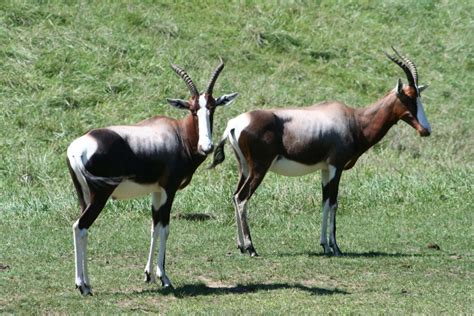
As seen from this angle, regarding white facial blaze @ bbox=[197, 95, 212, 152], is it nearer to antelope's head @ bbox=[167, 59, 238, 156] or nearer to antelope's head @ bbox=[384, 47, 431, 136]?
antelope's head @ bbox=[167, 59, 238, 156]

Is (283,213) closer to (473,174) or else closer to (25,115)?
(473,174)

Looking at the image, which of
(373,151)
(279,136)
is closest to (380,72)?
(373,151)

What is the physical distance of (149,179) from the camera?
34.7 feet

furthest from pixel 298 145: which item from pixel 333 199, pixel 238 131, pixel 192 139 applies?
pixel 192 139

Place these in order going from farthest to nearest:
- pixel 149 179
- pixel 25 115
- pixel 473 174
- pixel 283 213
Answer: pixel 25 115 < pixel 473 174 < pixel 283 213 < pixel 149 179

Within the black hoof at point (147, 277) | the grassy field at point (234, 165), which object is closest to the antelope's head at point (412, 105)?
the grassy field at point (234, 165)

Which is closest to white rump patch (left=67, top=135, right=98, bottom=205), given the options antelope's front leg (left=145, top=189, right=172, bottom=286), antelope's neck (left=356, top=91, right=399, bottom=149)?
antelope's front leg (left=145, top=189, right=172, bottom=286)

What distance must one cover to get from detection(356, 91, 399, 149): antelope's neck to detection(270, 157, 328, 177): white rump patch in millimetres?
806

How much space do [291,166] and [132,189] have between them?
10.9 feet

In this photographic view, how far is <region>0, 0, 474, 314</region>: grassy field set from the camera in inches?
425

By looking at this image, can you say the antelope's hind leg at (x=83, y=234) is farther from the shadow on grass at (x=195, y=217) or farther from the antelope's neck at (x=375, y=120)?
the shadow on grass at (x=195, y=217)

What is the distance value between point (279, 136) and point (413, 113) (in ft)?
6.59

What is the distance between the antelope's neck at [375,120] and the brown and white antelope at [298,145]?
0.01 metres

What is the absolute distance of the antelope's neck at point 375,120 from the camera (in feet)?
45.6
